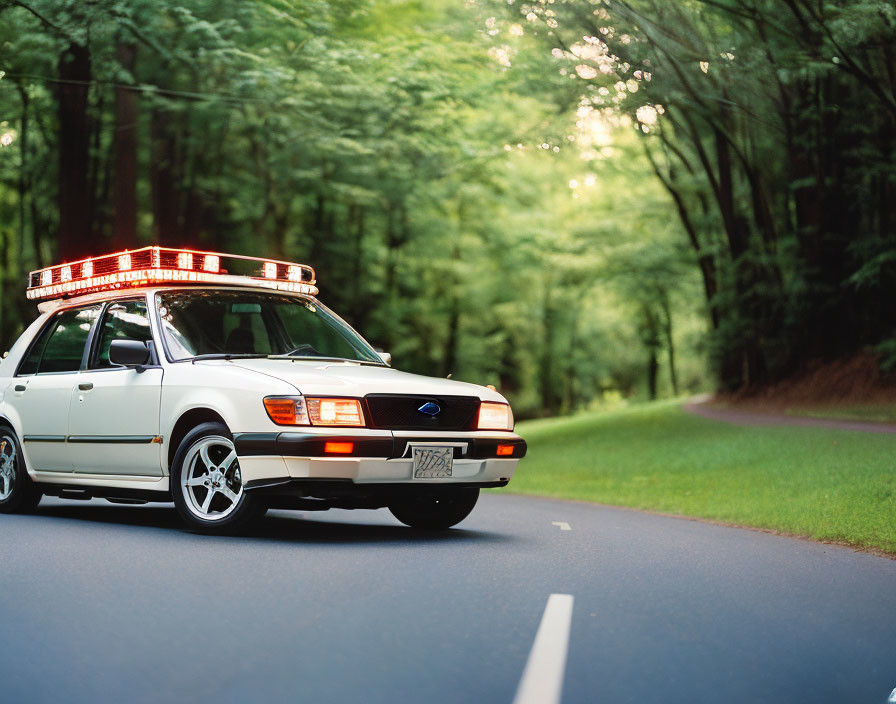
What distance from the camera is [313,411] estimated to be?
8.34 meters

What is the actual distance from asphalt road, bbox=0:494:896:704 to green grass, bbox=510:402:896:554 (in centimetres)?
357

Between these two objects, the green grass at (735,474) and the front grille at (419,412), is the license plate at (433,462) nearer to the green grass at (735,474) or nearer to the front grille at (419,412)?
the front grille at (419,412)

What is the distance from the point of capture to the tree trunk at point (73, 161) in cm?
2125

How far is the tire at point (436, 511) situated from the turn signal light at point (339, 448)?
1612 mm

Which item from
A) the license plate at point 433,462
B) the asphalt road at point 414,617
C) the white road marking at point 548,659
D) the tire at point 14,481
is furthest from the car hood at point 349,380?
the tire at point 14,481

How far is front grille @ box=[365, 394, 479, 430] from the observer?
28.1 ft

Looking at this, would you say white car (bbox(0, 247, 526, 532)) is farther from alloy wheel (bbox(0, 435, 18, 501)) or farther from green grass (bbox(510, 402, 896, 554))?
green grass (bbox(510, 402, 896, 554))

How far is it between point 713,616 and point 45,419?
6.49 meters

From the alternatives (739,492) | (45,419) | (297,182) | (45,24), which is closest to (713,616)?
(45,419)

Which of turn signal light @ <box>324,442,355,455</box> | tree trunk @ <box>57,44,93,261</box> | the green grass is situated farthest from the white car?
tree trunk @ <box>57,44,93,261</box>

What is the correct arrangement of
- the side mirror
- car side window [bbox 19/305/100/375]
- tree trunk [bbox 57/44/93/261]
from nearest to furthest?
the side mirror, car side window [bbox 19/305/100/375], tree trunk [bbox 57/44/93/261]

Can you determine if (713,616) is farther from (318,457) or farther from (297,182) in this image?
(297,182)

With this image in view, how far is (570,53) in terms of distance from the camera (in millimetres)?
23172

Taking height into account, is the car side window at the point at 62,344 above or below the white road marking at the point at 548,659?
above
